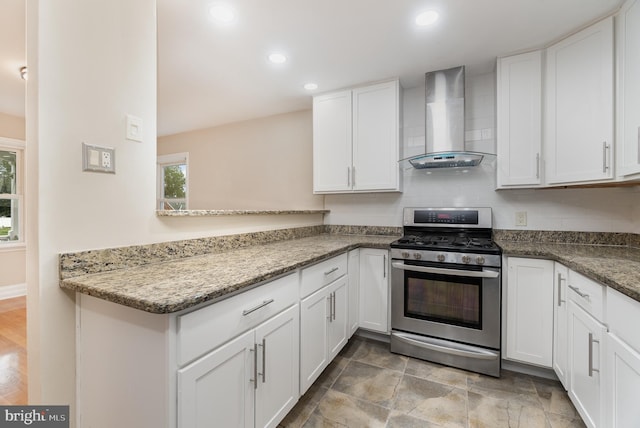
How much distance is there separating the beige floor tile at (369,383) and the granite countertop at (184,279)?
2.96 ft

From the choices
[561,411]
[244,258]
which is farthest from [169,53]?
[561,411]

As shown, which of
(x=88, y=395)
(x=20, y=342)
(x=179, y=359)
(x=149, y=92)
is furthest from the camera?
(x=20, y=342)

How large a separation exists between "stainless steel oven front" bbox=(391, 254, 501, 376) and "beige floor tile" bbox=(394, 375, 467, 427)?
28 cm

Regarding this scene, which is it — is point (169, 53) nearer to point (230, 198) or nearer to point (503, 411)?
point (230, 198)

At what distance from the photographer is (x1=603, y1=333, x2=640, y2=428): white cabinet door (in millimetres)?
1054

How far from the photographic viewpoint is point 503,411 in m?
1.64

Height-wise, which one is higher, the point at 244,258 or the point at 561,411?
the point at 244,258

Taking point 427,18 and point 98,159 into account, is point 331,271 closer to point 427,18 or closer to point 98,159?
point 98,159

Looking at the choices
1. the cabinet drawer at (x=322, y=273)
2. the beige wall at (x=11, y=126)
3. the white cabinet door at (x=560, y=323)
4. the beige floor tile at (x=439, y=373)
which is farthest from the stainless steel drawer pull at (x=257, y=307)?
the beige wall at (x=11, y=126)

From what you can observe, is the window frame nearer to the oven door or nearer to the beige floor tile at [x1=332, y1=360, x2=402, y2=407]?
the beige floor tile at [x1=332, y1=360, x2=402, y2=407]

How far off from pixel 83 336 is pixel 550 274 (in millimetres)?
2562

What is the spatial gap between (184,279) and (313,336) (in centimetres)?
90

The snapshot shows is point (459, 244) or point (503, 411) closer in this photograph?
point (503, 411)

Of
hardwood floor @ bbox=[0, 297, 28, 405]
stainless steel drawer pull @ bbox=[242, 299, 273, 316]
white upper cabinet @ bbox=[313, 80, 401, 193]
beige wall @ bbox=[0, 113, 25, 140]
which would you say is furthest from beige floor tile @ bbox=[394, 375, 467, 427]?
beige wall @ bbox=[0, 113, 25, 140]
